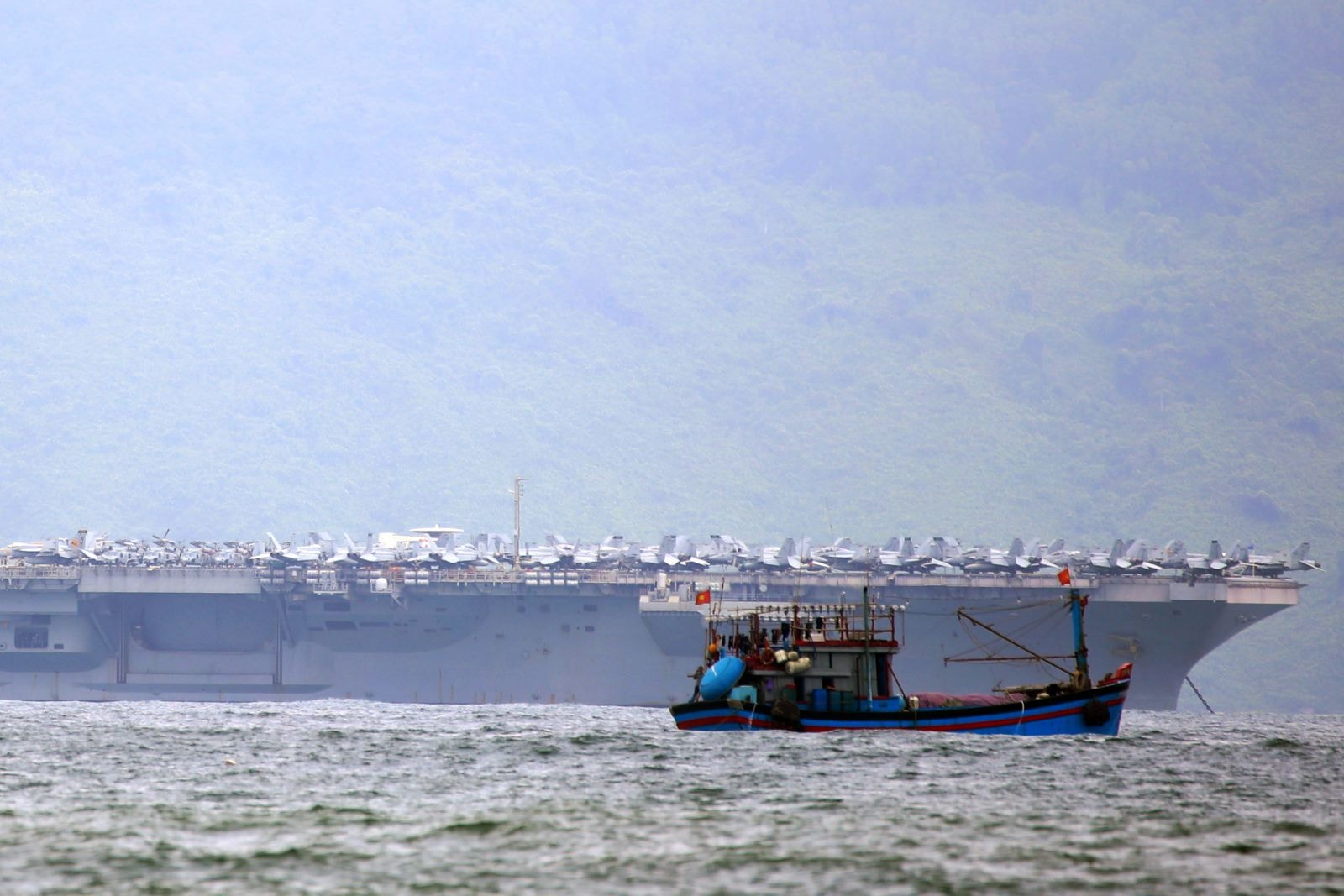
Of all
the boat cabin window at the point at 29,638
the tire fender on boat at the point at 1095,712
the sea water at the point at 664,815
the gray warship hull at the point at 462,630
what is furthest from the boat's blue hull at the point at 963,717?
the boat cabin window at the point at 29,638

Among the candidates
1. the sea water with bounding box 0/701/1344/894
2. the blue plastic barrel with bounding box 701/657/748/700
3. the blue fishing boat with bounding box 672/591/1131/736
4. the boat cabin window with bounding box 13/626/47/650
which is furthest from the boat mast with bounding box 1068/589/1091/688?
the boat cabin window with bounding box 13/626/47/650

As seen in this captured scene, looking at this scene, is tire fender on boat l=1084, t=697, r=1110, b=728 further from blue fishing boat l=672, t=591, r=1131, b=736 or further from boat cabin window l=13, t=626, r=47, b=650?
boat cabin window l=13, t=626, r=47, b=650

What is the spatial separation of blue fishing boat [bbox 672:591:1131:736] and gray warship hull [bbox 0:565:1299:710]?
27094mm

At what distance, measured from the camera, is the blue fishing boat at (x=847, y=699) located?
33594 millimetres

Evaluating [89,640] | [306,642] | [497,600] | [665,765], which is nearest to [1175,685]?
[497,600]

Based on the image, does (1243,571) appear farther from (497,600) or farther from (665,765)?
(665,765)

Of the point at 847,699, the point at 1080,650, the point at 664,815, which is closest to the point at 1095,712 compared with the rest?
the point at 1080,650

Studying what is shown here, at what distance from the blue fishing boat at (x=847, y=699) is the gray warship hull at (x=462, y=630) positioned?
88.9 feet

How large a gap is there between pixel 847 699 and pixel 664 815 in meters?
15.7

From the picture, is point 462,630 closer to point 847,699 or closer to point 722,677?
point 722,677

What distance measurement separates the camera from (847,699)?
113 ft

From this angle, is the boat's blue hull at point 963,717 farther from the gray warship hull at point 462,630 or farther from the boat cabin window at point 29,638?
the boat cabin window at point 29,638

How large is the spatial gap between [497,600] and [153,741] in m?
33.6

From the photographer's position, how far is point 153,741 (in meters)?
32.0
